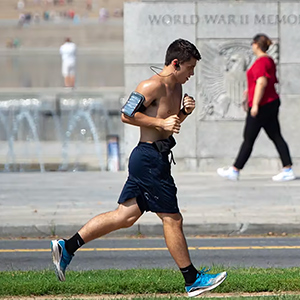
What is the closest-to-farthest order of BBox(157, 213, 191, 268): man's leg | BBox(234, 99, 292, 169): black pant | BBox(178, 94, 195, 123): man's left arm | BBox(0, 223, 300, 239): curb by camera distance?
1. BBox(157, 213, 191, 268): man's leg
2. BBox(178, 94, 195, 123): man's left arm
3. BBox(0, 223, 300, 239): curb
4. BBox(234, 99, 292, 169): black pant

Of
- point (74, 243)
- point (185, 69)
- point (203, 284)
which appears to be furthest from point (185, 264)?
point (185, 69)

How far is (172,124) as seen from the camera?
20.1 ft

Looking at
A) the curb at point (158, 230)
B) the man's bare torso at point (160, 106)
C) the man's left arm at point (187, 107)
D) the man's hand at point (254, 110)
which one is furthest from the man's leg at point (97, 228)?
the man's hand at point (254, 110)

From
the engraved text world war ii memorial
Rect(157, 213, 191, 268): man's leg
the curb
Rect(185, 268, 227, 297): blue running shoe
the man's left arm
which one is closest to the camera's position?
Rect(185, 268, 227, 297): blue running shoe

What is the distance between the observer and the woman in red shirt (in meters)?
12.4

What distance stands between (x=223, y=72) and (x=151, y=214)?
14.3 ft

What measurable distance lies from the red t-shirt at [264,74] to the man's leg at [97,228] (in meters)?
6.43

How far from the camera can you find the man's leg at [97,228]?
635 cm

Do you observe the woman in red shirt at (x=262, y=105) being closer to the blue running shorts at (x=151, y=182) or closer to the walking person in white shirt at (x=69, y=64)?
the blue running shorts at (x=151, y=182)

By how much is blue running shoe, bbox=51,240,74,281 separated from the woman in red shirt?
6417mm

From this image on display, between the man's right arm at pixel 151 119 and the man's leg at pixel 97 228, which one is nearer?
the man's right arm at pixel 151 119

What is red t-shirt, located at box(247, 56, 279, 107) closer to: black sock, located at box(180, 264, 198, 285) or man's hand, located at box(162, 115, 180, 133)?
man's hand, located at box(162, 115, 180, 133)

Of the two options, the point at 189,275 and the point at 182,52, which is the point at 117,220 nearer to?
the point at 189,275

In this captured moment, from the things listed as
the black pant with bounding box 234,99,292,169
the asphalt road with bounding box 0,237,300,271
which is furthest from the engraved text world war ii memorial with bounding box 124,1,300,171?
the asphalt road with bounding box 0,237,300,271
